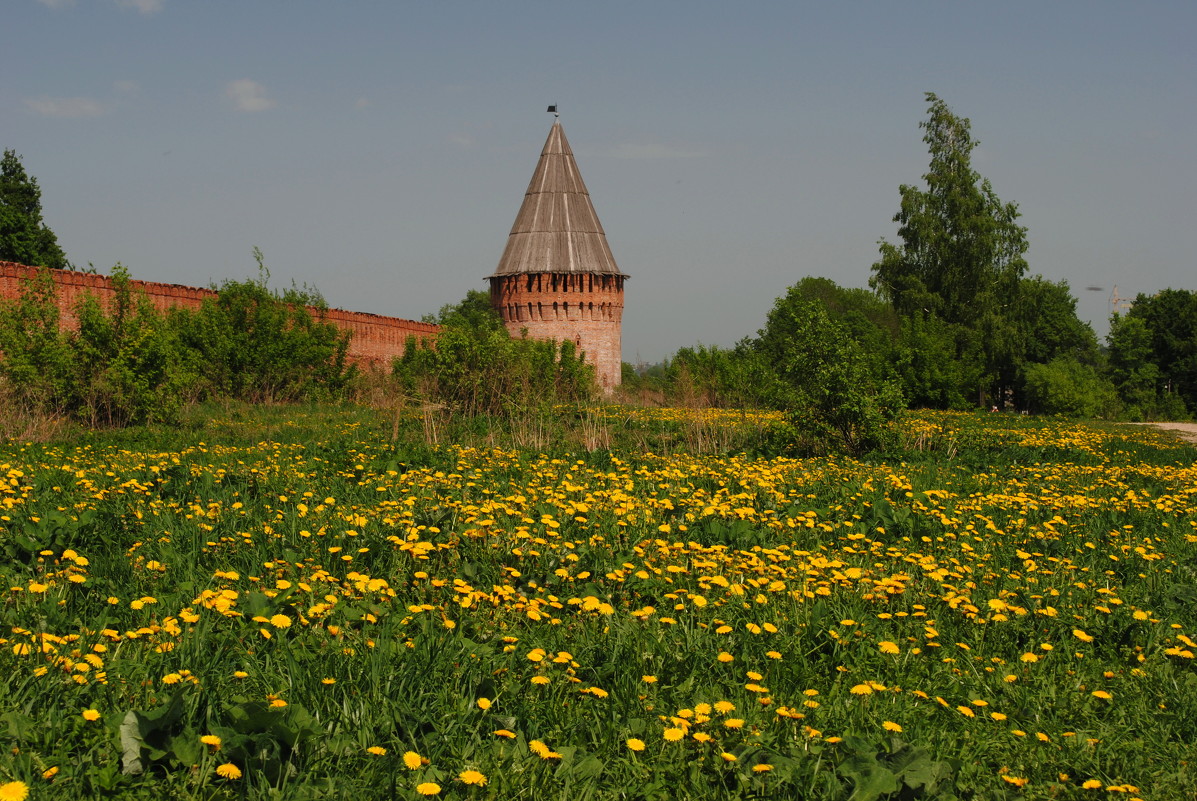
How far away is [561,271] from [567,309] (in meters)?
1.27

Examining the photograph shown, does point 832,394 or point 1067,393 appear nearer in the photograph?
point 832,394

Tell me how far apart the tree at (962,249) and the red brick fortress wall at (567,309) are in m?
9.82

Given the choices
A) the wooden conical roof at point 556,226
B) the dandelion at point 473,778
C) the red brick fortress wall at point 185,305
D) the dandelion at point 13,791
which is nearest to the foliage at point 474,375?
the red brick fortress wall at point 185,305

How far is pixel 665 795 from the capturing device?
253cm

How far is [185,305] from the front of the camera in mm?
20469

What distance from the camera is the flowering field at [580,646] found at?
2.46m

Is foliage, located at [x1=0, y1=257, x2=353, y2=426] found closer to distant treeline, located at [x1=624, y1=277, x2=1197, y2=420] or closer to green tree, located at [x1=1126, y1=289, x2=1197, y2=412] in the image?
distant treeline, located at [x1=624, y1=277, x2=1197, y2=420]

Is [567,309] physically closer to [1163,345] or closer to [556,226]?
[556,226]

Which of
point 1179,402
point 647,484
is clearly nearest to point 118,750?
point 647,484

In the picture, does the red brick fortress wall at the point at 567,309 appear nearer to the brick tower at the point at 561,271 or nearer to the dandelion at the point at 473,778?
the brick tower at the point at 561,271

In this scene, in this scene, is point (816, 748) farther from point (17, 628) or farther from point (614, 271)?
point (614, 271)

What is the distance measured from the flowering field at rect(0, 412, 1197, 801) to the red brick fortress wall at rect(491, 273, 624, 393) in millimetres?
26795

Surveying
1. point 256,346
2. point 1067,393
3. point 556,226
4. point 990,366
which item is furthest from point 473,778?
point 1067,393

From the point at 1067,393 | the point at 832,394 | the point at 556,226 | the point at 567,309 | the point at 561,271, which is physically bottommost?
the point at 832,394
